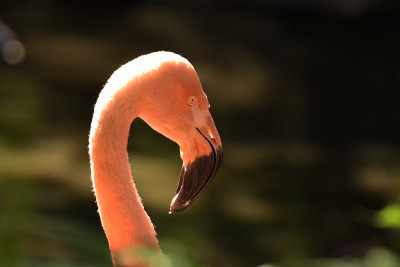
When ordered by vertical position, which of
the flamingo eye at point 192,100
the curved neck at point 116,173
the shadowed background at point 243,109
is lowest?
the curved neck at point 116,173

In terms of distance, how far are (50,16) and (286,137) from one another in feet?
13.0

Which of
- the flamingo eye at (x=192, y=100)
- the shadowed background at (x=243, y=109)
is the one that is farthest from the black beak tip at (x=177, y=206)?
the shadowed background at (x=243, y=109)

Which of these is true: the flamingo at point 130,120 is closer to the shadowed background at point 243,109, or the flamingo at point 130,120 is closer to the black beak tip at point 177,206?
the black beak tip at point 177,206

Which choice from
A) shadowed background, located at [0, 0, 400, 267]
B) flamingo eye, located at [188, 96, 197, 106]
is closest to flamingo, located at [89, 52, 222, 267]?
flamingo eye, located at [188, 96, 197, 106]

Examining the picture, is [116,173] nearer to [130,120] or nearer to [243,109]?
[130,120]

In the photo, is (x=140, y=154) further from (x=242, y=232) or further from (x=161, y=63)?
(x=161, y=63)

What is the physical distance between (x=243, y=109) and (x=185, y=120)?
582 centimetres

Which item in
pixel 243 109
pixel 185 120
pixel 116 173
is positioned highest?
pixel 243 109

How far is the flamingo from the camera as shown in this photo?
5.86 ft

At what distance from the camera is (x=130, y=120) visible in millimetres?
1806

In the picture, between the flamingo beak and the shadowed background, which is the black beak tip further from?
the shadowed background

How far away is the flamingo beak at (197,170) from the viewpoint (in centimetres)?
195

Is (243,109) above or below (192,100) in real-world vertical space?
above

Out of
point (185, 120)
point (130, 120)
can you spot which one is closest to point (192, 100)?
point (185, 120)
